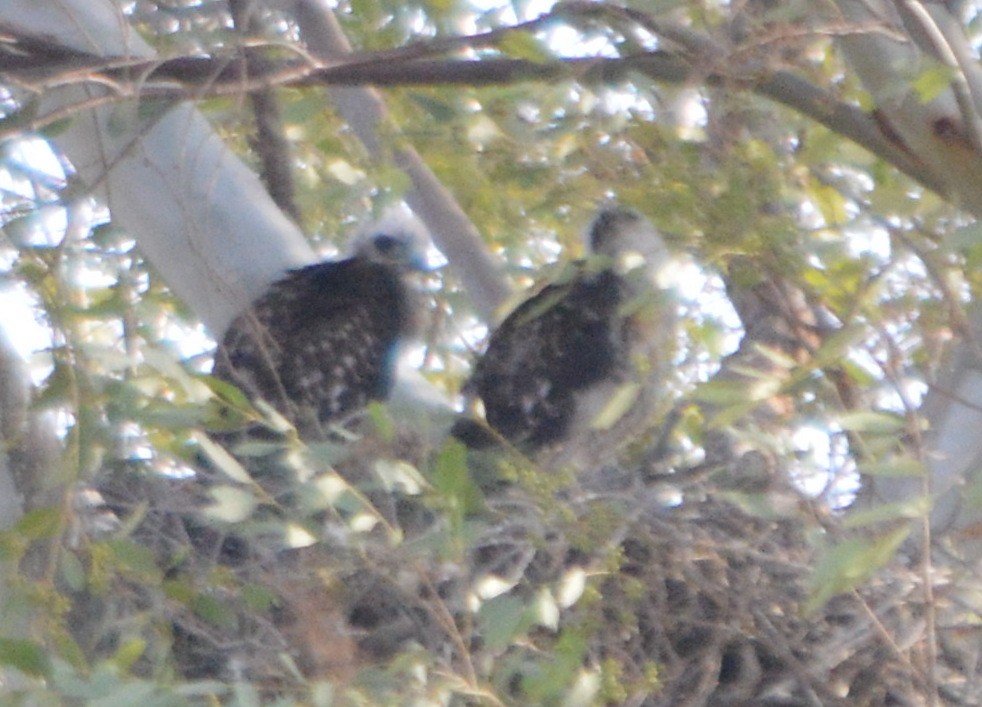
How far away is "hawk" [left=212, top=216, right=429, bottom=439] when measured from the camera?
3648 mm

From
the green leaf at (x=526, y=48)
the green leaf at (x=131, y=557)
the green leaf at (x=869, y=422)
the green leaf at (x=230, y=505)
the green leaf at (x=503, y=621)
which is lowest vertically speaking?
the green leaf at (x=503, y=621)

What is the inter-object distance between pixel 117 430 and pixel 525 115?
3.50 feet

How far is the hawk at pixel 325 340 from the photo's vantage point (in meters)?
3.65

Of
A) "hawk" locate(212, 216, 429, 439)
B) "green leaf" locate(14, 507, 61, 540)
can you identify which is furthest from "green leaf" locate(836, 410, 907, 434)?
"hawk" locate(212, 216, 429, 439)

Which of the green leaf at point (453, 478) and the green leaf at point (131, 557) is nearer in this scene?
the green leaf at point (453, 478)

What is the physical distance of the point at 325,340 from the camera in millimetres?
3967

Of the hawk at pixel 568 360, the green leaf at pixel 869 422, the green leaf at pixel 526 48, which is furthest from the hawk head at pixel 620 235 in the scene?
the green leaf at pixel 869 422

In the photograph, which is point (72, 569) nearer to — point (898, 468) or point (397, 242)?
point (898, 468)

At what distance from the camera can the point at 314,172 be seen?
175 inches

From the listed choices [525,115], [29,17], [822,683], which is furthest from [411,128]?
[822,683]

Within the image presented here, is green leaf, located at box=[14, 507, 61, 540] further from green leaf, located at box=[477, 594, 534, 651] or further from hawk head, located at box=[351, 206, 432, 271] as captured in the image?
hawk head, located at box=[351, 206, 432, 271]

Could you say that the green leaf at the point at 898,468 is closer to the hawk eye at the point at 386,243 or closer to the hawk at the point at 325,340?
the hawk at the point at 325,340

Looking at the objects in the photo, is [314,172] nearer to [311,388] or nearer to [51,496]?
[311,388]

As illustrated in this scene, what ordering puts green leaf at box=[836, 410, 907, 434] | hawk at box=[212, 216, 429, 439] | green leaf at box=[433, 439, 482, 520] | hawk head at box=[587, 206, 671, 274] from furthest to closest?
hawk head at box=[587, 206, 671, 274], hawk at box=[212, 216, 429, 439], green leaf at box=[433, 439, 482, 520], green leaf at box=[836, 410, 907, 434]
